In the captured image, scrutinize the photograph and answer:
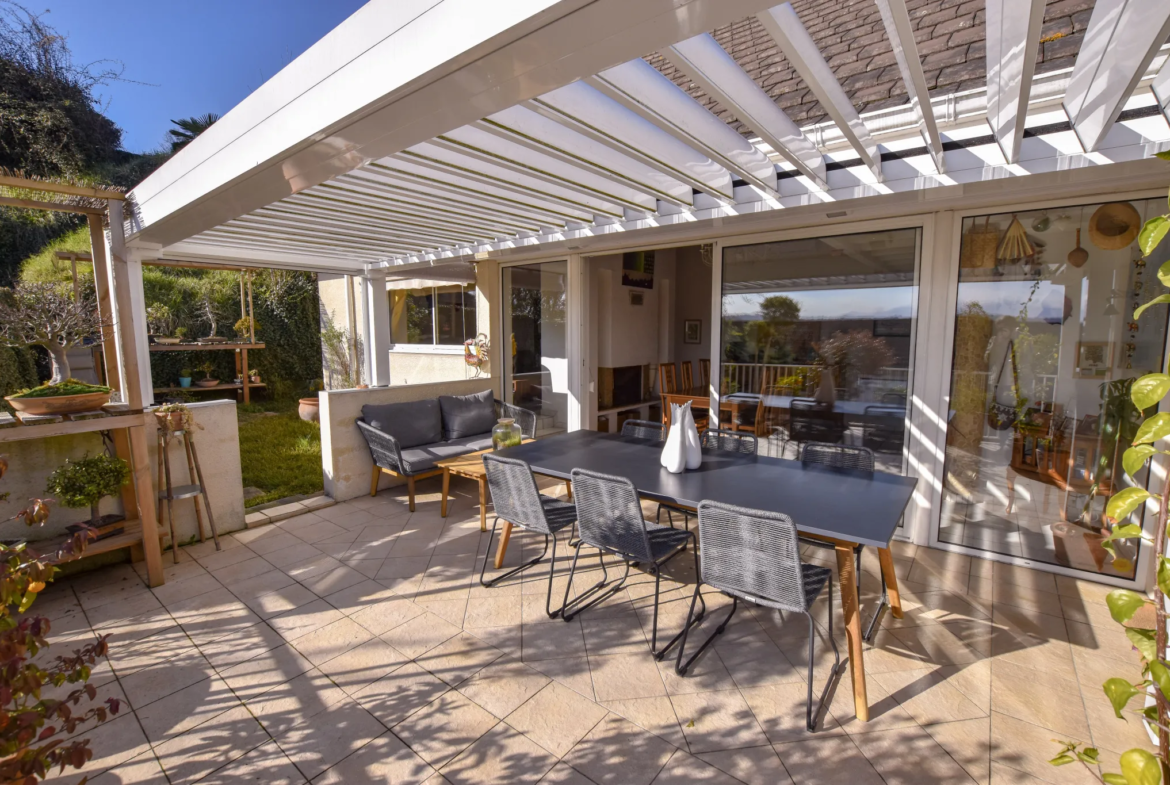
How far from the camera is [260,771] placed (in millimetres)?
2084

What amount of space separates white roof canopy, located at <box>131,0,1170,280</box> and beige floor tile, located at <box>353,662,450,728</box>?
7.85 feet

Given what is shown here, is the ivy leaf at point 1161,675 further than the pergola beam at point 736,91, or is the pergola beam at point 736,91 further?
the pergola beam at point 736,91

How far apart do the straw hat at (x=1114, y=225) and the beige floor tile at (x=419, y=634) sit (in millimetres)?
4747

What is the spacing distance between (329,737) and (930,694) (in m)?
2.72

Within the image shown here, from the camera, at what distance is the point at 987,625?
3.03 metres

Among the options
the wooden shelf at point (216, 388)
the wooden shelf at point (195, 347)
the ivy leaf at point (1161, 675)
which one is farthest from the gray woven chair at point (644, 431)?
the wooden shelf at point (216, 388)

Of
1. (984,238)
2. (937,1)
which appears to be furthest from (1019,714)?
(937,1)

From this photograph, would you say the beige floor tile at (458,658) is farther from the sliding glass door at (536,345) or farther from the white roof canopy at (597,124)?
the sliding glass door at (536,345)

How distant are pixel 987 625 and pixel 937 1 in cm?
404

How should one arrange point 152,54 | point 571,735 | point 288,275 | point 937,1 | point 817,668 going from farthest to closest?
1. point 152,54
2. point 288,275
3. point 937,1
4. point 817,668
5. point 571,735

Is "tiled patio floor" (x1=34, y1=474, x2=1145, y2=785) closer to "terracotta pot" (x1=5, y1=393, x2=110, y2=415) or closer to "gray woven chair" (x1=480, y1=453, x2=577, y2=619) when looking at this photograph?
"gray woven chair" (x1=480, y1=453, x2=577, y2=619)

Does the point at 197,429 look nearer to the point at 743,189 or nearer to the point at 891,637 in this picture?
the point at 743,189

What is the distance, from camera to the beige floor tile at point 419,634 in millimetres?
2842

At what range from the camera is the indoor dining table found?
7.73 ft
